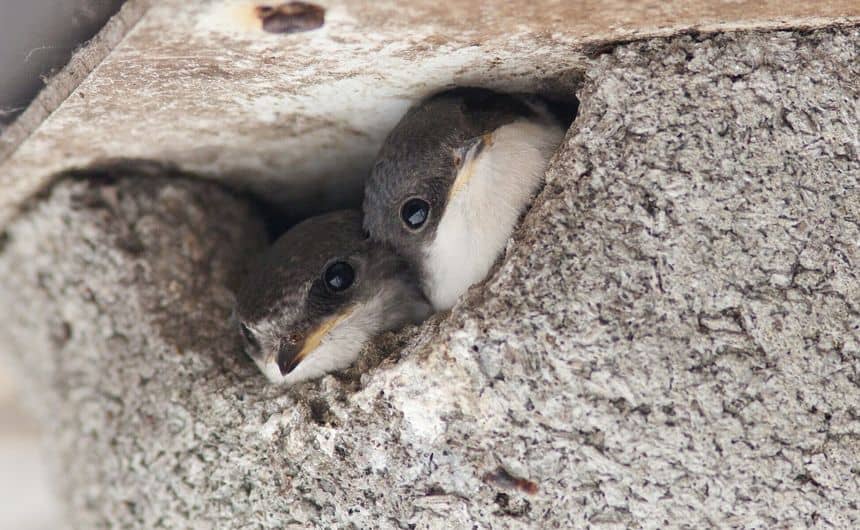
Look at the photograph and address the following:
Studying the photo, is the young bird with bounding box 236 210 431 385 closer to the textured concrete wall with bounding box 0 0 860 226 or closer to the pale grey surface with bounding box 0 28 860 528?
the pale grey surface with bounding box 0 28 860 528

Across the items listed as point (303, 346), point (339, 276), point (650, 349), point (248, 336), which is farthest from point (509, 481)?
point (248, 336)

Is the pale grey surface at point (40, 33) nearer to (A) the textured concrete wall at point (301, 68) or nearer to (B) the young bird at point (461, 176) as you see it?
(A) the textured concrete wall at point (301, 68)

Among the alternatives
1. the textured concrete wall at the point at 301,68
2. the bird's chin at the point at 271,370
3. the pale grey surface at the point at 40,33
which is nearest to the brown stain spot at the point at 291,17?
the textured concrete wall at the point at 301,68

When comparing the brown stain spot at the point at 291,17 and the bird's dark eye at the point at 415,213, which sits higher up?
the brown stain spot at the point at 291,17

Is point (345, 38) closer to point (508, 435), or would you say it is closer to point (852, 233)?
point (508, 435)

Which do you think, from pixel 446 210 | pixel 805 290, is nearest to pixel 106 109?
pixel 446 210

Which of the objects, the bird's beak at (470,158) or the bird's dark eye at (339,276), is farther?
the bird's dark eye at (339,276)

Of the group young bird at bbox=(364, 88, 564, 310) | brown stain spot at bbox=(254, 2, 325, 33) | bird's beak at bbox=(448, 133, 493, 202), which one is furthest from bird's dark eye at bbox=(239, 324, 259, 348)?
brown stain spot at bbox=(254, 2, 325, 33)
